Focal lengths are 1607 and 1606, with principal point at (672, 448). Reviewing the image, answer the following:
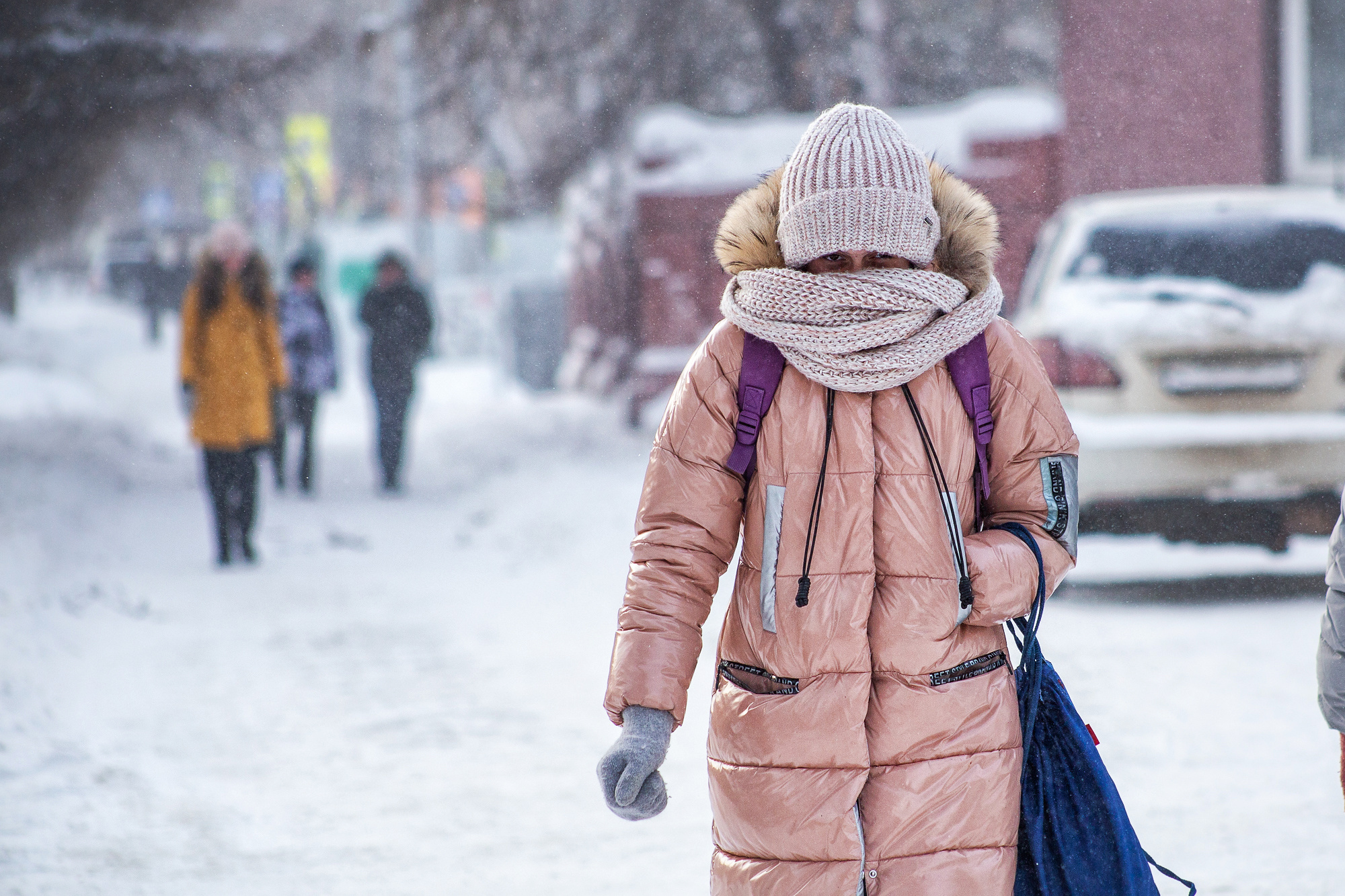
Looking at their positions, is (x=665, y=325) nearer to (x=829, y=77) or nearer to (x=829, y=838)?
(x=829, y=77)

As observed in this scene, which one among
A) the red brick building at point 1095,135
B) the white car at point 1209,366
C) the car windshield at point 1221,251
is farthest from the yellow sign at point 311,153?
the white car at point 1209,366

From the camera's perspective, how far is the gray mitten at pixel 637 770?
2418mm

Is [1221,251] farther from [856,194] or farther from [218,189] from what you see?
[218,189]

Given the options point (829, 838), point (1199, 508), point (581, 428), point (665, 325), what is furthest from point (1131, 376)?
point (581, 428)

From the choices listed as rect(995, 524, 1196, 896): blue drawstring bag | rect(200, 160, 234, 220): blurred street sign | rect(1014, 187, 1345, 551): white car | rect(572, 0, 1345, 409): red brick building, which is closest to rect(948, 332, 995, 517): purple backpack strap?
rect(995, 524, 1196, 896): blue drawstring bag

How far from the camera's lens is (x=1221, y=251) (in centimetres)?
718

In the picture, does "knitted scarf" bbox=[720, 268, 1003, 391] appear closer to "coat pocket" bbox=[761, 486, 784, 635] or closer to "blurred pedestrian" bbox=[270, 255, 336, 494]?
"coat pocket" bbox=[761, 486, 784, 635]

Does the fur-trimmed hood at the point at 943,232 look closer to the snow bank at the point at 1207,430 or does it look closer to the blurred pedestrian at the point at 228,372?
the snow bank at the point at 1207,430

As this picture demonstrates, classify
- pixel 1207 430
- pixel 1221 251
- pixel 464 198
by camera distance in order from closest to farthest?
pixel 1207 430 < pixel 1221 251 < pixel 464 198

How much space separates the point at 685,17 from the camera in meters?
15.6

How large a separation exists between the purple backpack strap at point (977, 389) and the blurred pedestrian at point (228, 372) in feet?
23.0

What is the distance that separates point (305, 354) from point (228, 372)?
3.36m

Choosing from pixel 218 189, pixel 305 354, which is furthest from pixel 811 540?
pixel 218 189

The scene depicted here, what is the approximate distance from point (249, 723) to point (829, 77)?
12.0m
